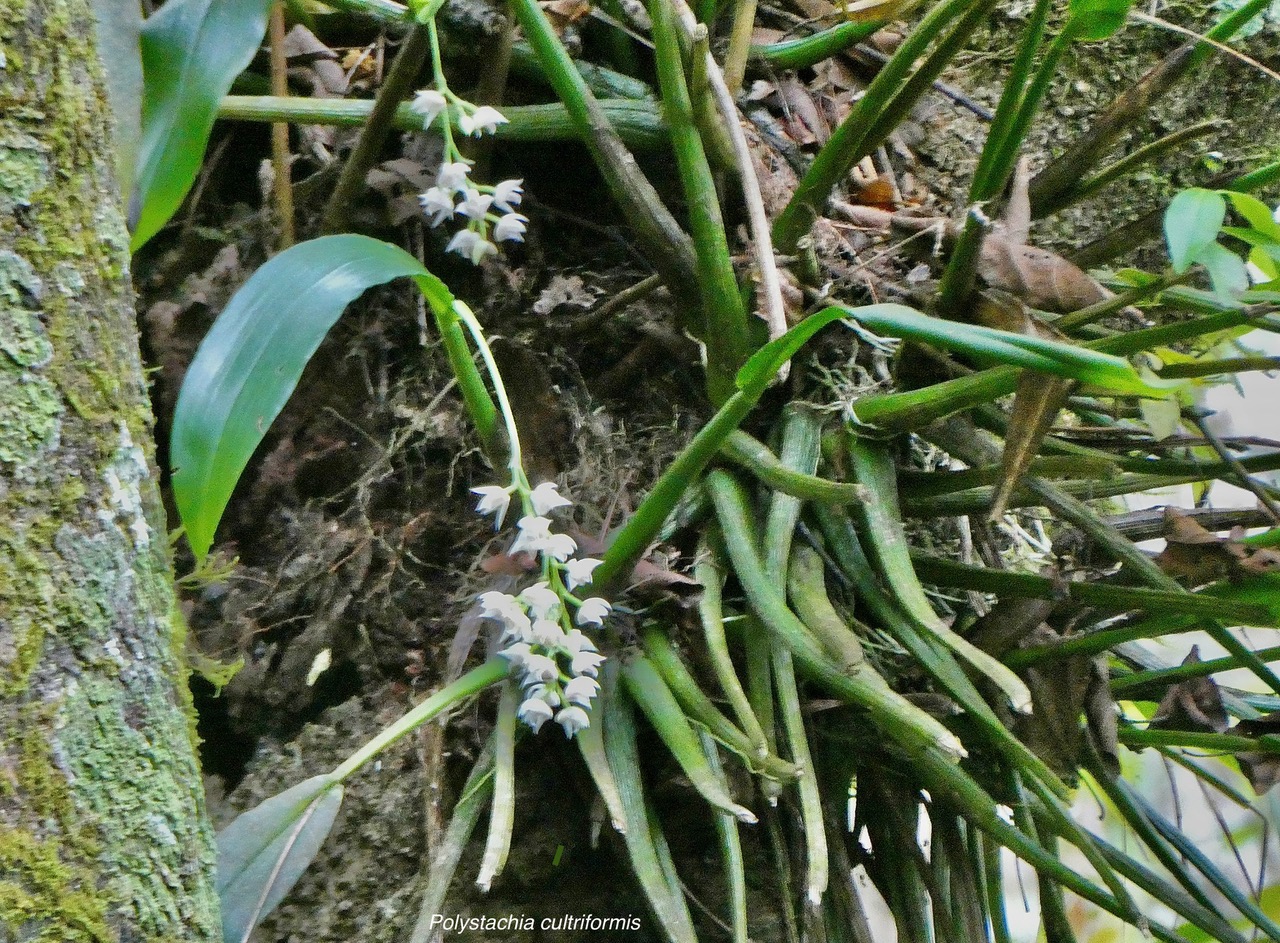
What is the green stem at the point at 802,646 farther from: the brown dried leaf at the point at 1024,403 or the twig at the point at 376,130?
the twig at the point at 376,130

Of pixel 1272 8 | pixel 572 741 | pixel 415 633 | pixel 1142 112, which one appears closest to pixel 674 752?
pixel 572 741

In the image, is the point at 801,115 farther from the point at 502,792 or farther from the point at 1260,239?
the point at 502,792

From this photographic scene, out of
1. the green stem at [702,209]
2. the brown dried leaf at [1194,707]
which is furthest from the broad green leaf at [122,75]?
the brown dried leaf at [1194,707]

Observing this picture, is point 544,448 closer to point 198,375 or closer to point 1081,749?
point 198,375

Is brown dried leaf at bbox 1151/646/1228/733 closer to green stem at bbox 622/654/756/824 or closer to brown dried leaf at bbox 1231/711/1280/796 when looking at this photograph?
brown dried leaf at bbox 1231/711/1280/796

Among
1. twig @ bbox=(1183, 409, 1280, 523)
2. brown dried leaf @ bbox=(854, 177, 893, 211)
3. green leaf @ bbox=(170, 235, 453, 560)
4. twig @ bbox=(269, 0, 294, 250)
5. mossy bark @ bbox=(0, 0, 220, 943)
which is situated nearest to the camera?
mossy bark @ bbox=(0, 0, 220, 943)

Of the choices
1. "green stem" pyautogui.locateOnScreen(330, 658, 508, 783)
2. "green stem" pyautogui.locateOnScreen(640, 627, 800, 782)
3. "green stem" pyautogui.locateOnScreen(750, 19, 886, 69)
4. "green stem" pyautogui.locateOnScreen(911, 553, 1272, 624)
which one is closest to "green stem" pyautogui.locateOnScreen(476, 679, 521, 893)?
"green stem" pyautogui.locateOnScreen(330, 658, 508, 783)

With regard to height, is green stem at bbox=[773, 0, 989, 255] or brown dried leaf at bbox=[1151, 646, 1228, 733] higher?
green stem at bbox=[773, 0, 989, 255]
